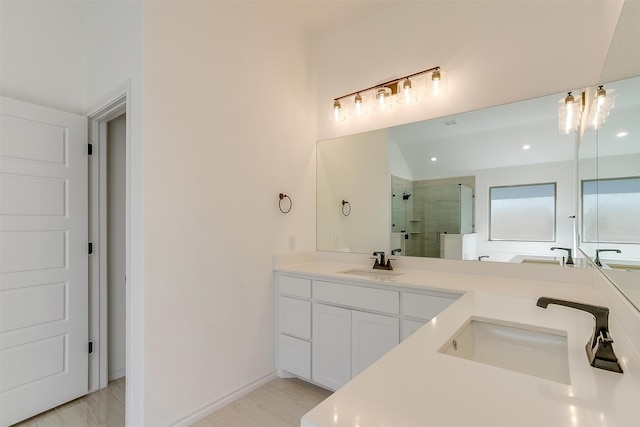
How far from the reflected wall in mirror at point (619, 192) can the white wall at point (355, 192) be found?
1.44 m

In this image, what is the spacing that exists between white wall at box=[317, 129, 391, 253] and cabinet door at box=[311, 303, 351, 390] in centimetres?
72

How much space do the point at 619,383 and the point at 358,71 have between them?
2.69m

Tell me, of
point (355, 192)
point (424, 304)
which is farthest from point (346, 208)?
point (424, 304)

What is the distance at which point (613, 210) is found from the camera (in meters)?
1.06

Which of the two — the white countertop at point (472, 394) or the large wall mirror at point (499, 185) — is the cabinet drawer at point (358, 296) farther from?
the white countertop at point (472, 394)

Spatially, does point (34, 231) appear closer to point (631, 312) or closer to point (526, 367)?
point (526, 367)

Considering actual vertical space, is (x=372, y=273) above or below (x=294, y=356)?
above

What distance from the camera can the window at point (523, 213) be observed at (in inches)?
75.7

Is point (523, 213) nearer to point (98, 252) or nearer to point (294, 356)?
point (294, 356)

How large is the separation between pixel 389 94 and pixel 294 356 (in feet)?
7.47

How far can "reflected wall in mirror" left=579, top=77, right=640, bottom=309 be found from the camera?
901 millimetres

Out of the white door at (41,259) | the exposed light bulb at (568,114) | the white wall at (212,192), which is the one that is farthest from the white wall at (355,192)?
the white door at (41,259)

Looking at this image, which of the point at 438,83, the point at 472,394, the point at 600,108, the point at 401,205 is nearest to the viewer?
the point at 472,394

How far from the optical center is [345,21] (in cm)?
276
